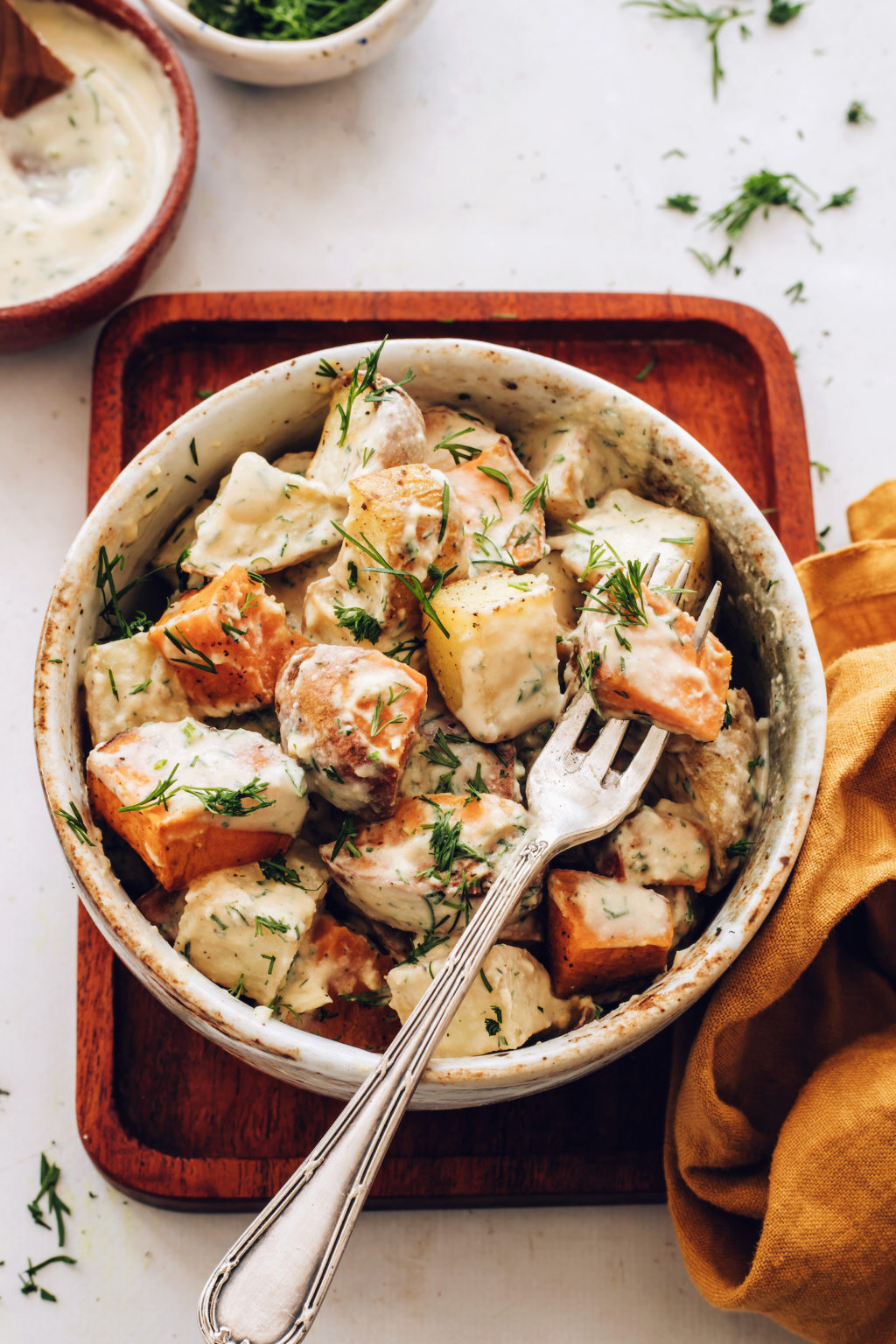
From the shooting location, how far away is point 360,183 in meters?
2.50

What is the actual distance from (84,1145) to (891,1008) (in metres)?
1.32

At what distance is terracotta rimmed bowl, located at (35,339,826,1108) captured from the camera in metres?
1.50

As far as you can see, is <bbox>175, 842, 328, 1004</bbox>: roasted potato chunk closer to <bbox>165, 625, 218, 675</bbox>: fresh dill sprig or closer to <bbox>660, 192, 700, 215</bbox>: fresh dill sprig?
<bbox>165, 625, 218, 675</bbox>: fresh dill sprig

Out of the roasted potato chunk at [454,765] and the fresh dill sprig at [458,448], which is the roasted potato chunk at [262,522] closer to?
the fresh dill sprig at [458,448]

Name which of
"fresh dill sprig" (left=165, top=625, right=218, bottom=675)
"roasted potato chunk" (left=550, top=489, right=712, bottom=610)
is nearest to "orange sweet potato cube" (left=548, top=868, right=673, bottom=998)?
"roasted potato chunk" (left=550, top=489, right=712, bottom=610)

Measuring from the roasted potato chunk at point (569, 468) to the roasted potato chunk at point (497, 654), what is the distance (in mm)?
207

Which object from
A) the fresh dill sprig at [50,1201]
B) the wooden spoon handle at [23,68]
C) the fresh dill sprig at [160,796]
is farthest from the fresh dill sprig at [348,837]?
the wooden spoon handle at [23,68]

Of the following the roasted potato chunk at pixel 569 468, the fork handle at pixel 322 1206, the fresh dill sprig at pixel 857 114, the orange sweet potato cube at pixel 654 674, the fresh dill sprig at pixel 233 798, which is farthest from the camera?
the fresh dill sprig at pixel 857 114

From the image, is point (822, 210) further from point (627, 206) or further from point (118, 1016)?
point (118, 1016)

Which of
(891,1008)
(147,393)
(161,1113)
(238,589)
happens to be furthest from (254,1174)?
(147,393)

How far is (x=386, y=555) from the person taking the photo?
1.59 metres

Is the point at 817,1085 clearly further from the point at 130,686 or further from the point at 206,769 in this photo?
the point at 130,686

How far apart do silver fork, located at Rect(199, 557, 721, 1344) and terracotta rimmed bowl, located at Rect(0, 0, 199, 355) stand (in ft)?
4.11

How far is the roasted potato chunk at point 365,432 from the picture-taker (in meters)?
1.69
